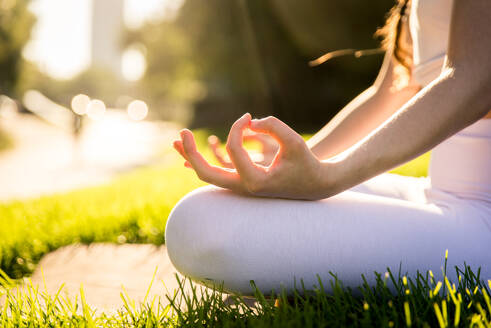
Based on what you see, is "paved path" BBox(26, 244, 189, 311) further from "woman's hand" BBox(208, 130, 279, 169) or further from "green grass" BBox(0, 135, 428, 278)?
"woman's hand" BBox(208, 130, 279, 169)

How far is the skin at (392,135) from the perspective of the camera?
40.9 inches

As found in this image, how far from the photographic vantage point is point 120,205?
12.2ft

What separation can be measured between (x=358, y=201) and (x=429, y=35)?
2.10ft

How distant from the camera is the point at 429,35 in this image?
58.0 inches

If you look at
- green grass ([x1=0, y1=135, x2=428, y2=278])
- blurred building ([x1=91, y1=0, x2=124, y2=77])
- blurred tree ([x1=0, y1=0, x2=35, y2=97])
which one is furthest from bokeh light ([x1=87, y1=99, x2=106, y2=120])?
blurred building ([x1=91, y1=0, x2=124, y2=77])

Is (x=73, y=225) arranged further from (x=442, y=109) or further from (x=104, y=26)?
(x=104, y=26)

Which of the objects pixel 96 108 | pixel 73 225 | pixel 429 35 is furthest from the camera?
pixel 96 108

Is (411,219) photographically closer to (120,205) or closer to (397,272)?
(397,272)

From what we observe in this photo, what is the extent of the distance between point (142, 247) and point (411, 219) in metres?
1.73

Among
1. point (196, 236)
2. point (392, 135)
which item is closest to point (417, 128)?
point (392, 135)

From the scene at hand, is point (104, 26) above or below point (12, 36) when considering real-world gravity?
above

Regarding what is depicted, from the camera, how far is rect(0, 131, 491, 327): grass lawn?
1.12 meters

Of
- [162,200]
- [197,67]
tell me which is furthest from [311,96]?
[162,200]

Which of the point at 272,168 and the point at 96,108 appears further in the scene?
the point at 96,108
